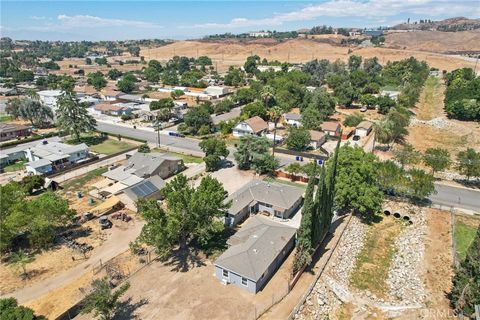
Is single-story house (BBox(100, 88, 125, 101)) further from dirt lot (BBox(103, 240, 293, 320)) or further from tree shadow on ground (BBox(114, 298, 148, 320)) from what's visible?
tree shadow on ground (BBox(114, 298, 148, 320))

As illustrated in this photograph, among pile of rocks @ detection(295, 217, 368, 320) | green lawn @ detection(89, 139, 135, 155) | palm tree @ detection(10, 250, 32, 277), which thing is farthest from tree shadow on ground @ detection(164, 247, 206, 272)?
green lawn @ detection(89, 139, 135, 155)

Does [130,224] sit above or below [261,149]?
below

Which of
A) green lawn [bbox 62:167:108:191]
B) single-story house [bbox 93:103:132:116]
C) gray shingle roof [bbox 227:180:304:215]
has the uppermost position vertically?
single-story house [bbox 93:103:132:116]

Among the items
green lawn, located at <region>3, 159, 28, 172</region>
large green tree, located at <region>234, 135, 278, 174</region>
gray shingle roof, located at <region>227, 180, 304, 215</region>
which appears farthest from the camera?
green lawn, located at <region>3, 159, 28, 172</region>

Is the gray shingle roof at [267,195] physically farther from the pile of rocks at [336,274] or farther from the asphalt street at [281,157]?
the asphalt street at [281,157]

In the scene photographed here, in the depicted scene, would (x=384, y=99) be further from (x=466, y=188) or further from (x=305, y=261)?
(x=305, y=261)

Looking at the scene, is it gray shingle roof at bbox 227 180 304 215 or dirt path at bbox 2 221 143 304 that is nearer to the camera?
dirt path at bbox 2 221 143 304

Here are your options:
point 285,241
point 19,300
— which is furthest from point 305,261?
point 19,300

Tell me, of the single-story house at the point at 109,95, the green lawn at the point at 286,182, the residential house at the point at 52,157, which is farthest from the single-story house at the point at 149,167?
the single-story house at the point at 109,95
